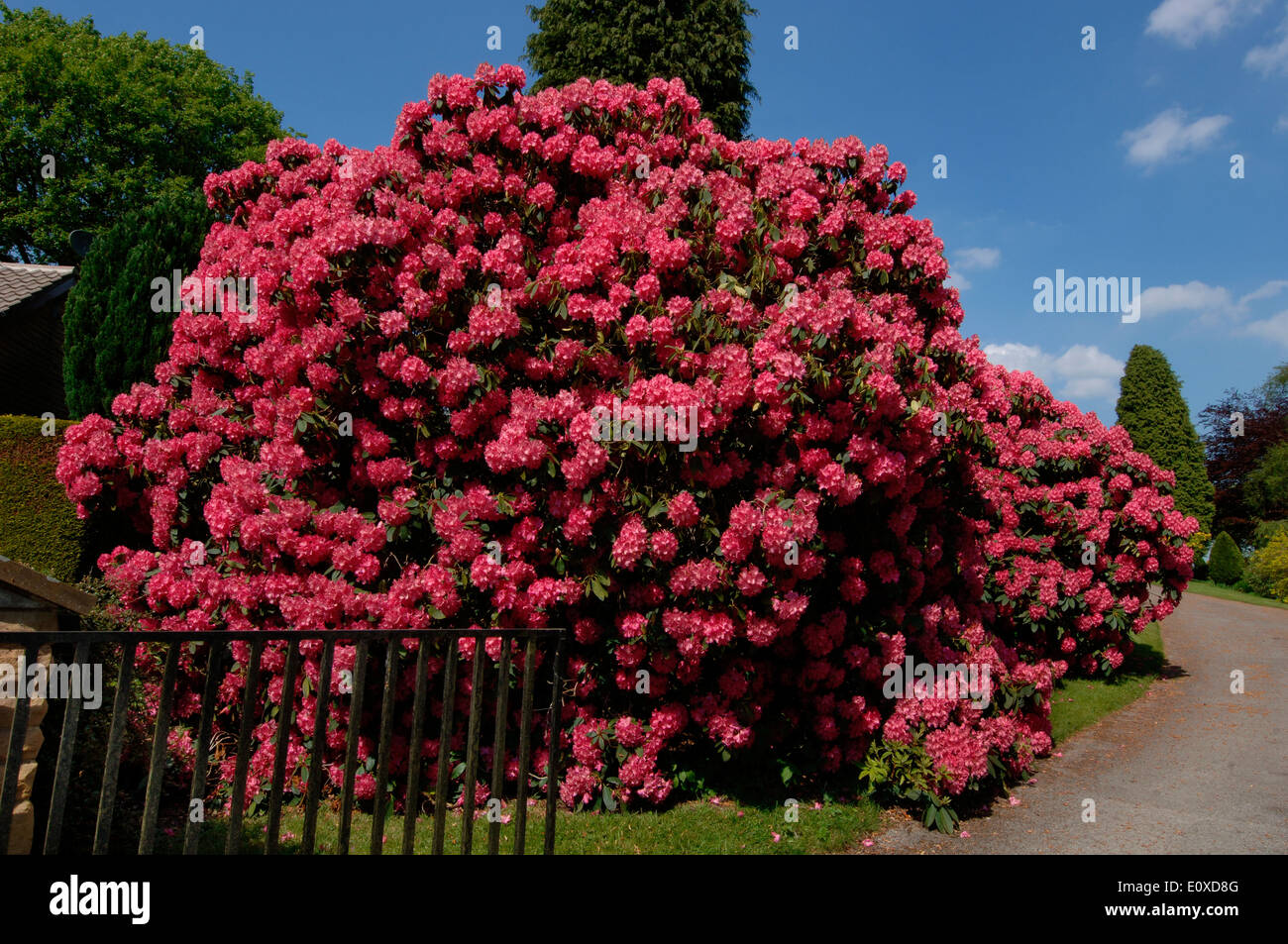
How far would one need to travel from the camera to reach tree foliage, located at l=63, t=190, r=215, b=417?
981 centimetres

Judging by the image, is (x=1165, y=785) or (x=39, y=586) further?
(x=1165, y=785)

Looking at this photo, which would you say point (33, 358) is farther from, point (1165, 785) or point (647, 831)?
point (1165, 785)

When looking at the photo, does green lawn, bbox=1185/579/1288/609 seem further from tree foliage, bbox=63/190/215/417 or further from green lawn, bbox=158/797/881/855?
tree foliage, bbox=63/190/215/417

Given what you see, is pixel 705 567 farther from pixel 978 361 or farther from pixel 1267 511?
pixel 1267 511

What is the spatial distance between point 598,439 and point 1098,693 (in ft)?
27.3

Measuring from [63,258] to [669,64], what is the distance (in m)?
21.1

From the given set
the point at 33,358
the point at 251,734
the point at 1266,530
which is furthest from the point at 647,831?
the point at 1266,530

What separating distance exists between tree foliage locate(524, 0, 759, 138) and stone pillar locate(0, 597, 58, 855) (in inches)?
757

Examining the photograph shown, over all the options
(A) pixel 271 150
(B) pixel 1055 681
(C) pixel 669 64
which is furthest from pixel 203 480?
(C) pixel 669 64

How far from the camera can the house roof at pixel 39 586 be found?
3.92m

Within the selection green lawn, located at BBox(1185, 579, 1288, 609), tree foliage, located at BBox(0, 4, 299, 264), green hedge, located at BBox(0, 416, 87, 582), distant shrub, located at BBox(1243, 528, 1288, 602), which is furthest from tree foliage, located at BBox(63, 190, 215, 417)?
Answer: distant shrub, located at BBox(1243, 528, 1288, 602)

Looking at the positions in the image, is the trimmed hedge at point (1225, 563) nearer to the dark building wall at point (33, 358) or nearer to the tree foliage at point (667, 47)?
the tree foliage at point (667, 47)

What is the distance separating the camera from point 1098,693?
10.3 m

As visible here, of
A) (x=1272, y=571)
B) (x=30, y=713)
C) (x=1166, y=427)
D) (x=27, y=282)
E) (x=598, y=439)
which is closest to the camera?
(x=30, y=713)
